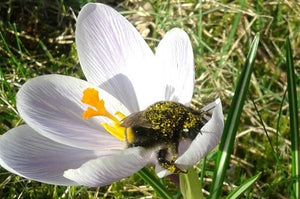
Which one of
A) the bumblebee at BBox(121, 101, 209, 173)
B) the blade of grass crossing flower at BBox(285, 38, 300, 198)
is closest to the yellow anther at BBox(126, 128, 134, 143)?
the bumblebee at BBox(121, 101, 209, 173)

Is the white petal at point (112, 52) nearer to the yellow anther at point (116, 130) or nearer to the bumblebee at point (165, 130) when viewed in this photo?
the yellow anther at point (116, 130)

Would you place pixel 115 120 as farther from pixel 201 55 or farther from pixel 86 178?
pixel 201 55

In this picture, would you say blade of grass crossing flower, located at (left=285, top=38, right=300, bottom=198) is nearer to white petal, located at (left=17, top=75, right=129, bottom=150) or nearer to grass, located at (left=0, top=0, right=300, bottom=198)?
white petal, located at (left=17, top=75, right=129, bottom=150)

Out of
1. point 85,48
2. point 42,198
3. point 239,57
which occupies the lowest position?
point 42,198

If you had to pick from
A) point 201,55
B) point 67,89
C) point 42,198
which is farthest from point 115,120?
point 201,55

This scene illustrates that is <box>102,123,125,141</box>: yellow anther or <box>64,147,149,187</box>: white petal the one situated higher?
<box>64,147,149,187</box>: white petal

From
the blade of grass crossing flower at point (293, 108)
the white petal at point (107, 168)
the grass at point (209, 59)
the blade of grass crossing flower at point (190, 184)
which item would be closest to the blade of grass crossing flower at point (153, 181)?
the blade of grass crossing flower at point (190, 184)

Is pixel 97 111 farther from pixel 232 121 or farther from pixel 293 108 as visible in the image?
pixel 293 108
